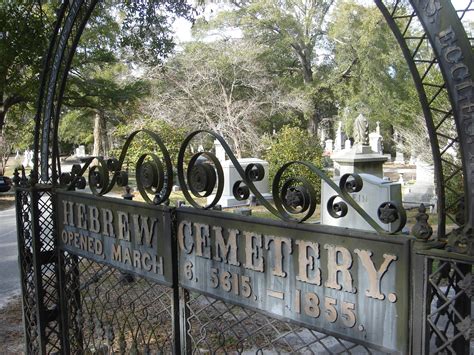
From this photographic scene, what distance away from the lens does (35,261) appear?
133 inches

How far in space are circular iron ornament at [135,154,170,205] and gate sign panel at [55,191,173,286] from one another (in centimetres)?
7

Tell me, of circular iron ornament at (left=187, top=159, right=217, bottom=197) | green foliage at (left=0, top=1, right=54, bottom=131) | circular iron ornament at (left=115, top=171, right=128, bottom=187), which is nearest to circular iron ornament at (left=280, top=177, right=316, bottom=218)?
circular iron ornament at (left=187, top=159, right=217, bottom=197)

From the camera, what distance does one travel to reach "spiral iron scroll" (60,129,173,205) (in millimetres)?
2379

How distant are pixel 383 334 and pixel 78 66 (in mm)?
18505

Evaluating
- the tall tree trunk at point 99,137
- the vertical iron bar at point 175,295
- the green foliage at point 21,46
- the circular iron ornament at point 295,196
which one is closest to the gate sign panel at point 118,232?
the vertical iron bar at point 175,295

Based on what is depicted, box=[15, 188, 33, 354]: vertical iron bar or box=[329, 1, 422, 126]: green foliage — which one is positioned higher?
box=[329, 1, 422, 126]: green foliage

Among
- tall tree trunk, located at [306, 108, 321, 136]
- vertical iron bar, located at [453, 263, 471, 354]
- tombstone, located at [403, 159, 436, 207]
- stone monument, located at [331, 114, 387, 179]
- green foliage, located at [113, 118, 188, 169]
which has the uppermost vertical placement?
tall tree trunk, located at [306, 108, 321, 136]

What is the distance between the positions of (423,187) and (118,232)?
50.5ft

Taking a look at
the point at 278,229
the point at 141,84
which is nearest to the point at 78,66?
the point at 141,84

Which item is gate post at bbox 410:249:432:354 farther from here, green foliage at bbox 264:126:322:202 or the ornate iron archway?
green foliage at bbox 264:126:322:202

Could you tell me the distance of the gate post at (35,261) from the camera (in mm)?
3383

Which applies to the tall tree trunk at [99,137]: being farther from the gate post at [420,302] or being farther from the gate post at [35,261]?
the gate post at [420,302]

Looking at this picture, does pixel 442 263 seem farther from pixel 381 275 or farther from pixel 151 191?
pixel 151 191

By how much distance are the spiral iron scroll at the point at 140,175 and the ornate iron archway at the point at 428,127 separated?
403 mm
